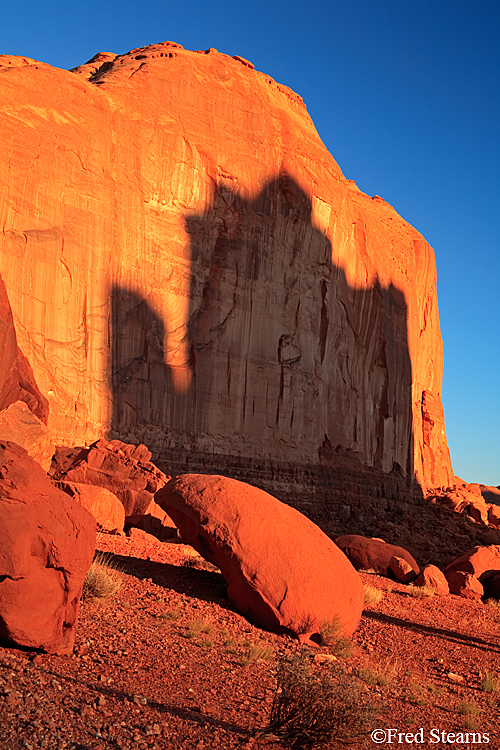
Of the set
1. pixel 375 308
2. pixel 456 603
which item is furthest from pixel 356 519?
pixel 456 603

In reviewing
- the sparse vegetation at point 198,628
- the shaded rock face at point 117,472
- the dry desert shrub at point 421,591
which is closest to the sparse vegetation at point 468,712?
the sparse vegetation at point 198,628

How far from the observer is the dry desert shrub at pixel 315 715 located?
4789 mm

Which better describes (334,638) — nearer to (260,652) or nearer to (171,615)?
(260,652)

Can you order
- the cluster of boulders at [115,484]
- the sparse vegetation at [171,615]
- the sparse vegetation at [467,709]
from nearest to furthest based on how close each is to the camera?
the sparse vegetation at [467,709]
the sparse vegetation at [171,615]
the cluster of boulders at [115,484]

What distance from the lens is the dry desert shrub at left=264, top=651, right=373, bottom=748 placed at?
4.79 metres

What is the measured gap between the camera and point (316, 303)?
34.8m

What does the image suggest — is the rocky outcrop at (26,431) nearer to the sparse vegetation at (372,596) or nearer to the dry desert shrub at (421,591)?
the sparse vegetation at (372,596)

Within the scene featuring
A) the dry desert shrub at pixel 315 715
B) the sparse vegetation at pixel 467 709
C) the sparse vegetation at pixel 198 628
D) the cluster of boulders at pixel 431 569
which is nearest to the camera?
the dry desert shrub at pixel 315 715

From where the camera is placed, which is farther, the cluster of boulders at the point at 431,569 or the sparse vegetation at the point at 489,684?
the cluster of boulders at the point at 431,569

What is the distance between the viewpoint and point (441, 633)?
1063 cm

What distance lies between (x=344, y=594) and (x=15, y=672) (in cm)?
471

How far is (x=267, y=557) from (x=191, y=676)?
2452mm

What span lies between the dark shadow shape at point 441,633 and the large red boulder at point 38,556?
581 centimetres

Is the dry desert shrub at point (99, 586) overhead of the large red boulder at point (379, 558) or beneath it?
overhead
